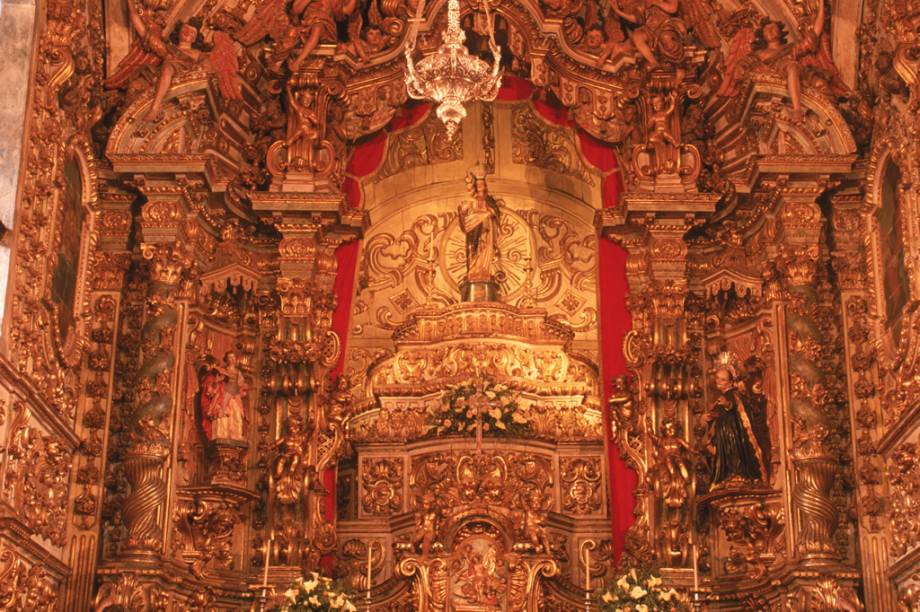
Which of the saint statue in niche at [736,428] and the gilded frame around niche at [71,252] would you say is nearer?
the gilded frame around niche at [71,252]

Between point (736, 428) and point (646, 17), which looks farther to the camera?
point (646, 17)

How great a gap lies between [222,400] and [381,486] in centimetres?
214

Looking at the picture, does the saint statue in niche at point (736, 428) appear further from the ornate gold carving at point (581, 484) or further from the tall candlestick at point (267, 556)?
the tall candlestick at point (267, 556)

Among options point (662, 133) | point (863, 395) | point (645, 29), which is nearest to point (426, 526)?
point (863, 395)

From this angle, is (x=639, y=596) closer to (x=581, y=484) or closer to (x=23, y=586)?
(x=581, y=484)

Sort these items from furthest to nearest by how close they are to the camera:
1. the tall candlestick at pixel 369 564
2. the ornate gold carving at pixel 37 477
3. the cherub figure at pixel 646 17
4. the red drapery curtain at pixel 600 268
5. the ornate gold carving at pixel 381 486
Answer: the cherub figure at pixel 646 17, the ornate gold carving at pixel 381 486, the red drapery curtain at pixel 600 268, the tall candlestick at pixel 369 564, the ornate gold carving at pixel 37 477

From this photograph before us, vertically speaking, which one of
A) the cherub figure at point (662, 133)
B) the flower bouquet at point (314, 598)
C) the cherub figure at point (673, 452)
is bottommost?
the flower bouquet at point (314, 598)

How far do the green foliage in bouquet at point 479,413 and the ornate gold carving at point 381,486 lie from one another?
64 cm

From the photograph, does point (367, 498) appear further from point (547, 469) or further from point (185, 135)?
point (185, 135)

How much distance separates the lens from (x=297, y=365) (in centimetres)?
1584

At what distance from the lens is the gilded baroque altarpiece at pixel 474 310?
1421cm

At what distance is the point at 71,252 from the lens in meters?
14.6

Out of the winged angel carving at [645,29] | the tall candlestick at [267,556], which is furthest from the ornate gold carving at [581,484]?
the winged angel carving at [645,29]

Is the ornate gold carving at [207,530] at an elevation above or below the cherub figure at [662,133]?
below
